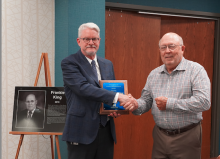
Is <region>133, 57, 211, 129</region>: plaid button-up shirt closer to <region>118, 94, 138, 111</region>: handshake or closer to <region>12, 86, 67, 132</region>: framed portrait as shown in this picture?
<region>118, 94, 138, 111</region>: handshake

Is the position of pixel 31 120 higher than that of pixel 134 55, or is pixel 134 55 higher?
pixel 134 55

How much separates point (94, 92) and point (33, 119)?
987 millimetres

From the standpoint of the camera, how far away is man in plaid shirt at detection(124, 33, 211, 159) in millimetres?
1838

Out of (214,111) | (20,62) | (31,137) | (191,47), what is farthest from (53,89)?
(214,111)

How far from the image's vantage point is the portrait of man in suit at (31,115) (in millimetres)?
2480

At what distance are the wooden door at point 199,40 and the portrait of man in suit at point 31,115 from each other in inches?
87.5

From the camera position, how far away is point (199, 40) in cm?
379

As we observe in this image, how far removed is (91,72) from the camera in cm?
200

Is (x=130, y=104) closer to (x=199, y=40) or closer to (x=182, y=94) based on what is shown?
(x=182, y=94)

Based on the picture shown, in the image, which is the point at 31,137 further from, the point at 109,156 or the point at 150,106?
the point at 150,106

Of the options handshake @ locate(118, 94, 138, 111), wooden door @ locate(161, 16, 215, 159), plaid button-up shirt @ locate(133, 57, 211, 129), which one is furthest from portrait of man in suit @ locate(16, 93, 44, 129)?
wooden door @ locate(161, 16, 215, 159)

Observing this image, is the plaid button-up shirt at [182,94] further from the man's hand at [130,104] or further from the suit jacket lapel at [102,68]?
the suit jacket lapel at [102,68]

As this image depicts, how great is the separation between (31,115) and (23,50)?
89 centimetres

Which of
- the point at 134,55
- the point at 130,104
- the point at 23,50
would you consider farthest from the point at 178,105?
the point at 23,50
